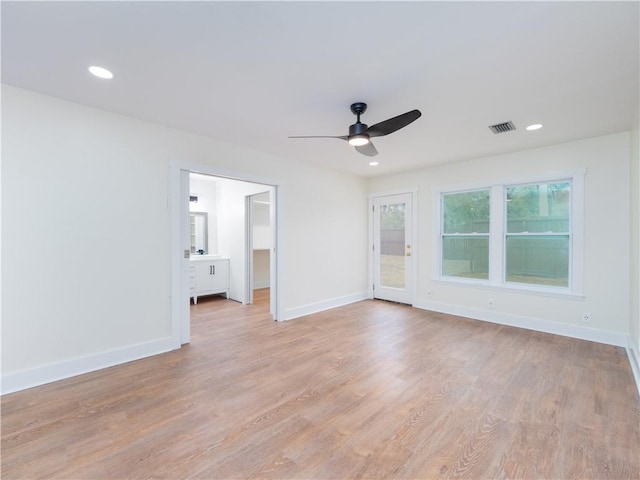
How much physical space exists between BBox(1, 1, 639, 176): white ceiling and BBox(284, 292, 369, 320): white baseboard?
271 centimetres

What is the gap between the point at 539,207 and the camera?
4027 millimetres

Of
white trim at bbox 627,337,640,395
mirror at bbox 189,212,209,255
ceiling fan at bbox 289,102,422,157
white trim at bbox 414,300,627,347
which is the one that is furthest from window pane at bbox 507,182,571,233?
mirror at bbox 189,212,209,255

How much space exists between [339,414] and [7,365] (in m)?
2.73

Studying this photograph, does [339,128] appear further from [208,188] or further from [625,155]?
[208,188]

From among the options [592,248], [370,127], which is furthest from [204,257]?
[592,248]

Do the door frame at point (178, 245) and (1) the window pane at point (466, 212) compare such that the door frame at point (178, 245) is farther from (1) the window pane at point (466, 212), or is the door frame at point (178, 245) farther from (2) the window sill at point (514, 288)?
(2) the window sill at point (514, 288)

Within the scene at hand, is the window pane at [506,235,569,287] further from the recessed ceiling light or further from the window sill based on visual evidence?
the recessed ceiling light

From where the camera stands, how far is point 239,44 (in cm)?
186

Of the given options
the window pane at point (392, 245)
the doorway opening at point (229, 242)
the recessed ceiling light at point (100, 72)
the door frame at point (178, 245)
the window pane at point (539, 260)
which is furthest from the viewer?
the window pane at point (392, 245)

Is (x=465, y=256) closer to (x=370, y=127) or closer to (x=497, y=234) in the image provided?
(x=497, y=234)

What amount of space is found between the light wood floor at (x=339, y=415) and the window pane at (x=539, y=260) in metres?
0.91

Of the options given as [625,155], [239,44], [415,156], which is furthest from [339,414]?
[625,155]

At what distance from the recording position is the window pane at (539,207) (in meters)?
3.84

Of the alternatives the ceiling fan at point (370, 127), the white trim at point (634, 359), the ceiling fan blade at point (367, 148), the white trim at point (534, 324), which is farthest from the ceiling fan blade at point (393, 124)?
the white trim at point (534, 324)
